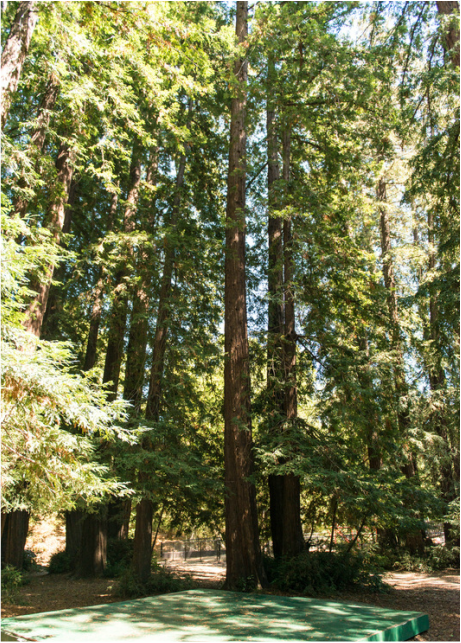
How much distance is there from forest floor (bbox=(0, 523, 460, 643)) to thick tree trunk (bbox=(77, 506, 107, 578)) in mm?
444

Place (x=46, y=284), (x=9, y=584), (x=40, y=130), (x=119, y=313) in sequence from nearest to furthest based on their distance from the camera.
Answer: (x=9, y=584) → (x=46, y=284) → (x=40, y=130) → (x=119, y=313)

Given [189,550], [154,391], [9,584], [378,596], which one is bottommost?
[189,550]

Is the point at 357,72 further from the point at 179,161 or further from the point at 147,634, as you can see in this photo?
the point at 147,634

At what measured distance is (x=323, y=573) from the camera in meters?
9.57

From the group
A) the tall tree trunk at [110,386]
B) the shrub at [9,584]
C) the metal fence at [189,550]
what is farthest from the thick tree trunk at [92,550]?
the metal fence at [189,550]

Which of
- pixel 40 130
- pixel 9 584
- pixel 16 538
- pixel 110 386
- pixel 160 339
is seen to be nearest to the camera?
pixel 9 584

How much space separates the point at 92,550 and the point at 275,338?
8.00 meters

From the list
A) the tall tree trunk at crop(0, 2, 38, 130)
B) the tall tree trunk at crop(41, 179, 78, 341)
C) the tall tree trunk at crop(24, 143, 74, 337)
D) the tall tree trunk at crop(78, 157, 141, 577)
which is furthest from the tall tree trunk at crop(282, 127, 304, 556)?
the tall tree trunk at crop(41, 179, 78, 341)

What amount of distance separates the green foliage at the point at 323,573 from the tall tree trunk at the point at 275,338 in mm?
1016

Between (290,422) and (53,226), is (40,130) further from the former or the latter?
(290,422)

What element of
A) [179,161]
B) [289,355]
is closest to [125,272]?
[179,161]

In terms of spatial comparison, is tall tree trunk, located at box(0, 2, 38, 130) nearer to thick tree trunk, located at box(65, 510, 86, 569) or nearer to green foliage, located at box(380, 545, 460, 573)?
thick tree trunk, located at box(65, 510, 86, 569)

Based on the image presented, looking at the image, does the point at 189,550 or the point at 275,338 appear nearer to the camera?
the point at 275,338

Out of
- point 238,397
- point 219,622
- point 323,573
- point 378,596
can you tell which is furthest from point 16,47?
point 378,596
